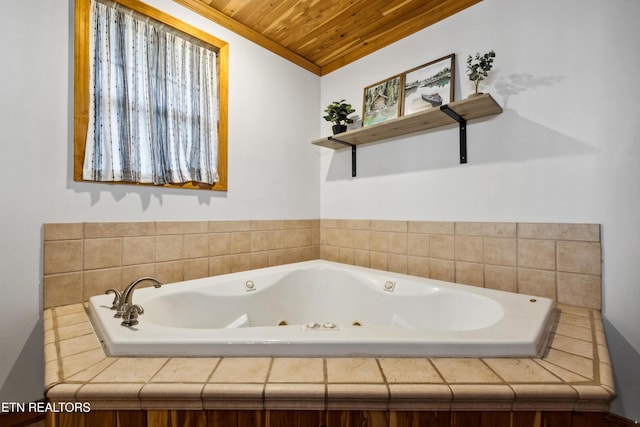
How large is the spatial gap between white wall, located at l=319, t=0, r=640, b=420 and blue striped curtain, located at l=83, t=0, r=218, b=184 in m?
1.25

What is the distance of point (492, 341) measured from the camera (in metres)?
0.81

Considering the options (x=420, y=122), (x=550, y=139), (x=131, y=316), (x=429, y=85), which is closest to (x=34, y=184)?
(x=131, y=316)

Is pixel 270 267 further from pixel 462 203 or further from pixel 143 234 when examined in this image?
pixel 462 203

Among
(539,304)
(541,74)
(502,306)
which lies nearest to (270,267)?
(502,306)

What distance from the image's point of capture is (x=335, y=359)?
0.80 meters

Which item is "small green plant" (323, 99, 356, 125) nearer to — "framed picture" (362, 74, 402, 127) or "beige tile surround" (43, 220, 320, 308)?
"framed picture" (362, 74, 402, 127)

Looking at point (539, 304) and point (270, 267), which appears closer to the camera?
point (539, 304)

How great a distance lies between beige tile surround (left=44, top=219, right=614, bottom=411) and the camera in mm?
659

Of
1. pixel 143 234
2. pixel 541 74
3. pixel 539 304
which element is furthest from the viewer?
pixel 143 234

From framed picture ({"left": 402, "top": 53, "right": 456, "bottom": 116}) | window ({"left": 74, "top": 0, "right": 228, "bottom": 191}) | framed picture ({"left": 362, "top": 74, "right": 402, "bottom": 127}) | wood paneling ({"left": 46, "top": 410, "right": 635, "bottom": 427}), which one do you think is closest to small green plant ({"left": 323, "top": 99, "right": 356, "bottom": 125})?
framed picture ({"left": 362, "top": 74, "right": 402, "bottom": 127})

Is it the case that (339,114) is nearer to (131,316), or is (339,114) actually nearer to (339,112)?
(339,112)

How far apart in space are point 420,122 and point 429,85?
260 millimetres

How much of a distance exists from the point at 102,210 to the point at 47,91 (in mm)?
542

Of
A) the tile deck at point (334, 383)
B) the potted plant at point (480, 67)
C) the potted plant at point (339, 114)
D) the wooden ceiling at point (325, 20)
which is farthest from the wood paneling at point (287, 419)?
the wooden ceiling at point (325, 20)
